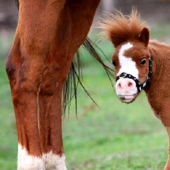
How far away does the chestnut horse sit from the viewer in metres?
5.34

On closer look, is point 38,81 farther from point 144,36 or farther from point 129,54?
point 144,36

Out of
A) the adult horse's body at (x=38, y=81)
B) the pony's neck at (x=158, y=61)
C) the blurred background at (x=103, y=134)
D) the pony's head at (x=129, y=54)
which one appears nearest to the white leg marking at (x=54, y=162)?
the adult horse's body at (x=38, y=81)

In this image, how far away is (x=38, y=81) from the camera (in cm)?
523

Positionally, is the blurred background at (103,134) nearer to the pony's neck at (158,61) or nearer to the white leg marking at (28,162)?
the pony's neck at (158,61)

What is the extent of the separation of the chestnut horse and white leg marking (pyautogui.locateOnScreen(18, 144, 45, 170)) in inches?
27.8

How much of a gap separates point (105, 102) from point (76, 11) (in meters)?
7.53

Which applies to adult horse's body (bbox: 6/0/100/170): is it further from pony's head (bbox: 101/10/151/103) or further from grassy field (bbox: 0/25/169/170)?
grassy field (bbox: 0/25/169/170)

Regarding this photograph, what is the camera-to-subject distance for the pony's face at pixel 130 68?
5.30m

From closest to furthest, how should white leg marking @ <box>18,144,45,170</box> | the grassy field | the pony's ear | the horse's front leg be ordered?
white leg marking @ <box>18,144,45,170</box>
the horse's front leg
the pony's ear
the grassy field

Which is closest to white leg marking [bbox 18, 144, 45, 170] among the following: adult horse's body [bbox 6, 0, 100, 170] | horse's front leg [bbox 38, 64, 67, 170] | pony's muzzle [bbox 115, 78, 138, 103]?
adult horse's body [bbox 6, 0, 100, 170]

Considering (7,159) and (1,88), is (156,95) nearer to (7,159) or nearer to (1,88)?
(7,159)

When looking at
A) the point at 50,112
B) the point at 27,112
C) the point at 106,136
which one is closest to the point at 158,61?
the point at 50,112

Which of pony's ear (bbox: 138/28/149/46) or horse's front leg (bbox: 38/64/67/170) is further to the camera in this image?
pony's ear (bbox: 138/28/149/46)

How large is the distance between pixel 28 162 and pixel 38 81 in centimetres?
54
